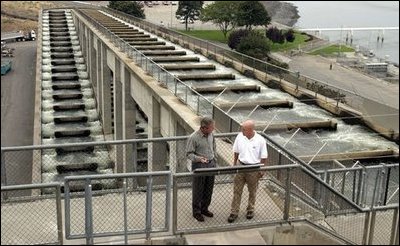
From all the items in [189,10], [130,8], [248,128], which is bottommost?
[130,8]

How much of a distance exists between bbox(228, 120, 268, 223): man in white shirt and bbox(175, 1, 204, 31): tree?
86366mm

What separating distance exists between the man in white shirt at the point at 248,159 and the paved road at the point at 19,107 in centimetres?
2113

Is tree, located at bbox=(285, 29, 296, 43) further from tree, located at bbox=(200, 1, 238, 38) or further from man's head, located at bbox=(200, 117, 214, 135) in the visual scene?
man's head, located at bbox=(200, 117, 214, 135)

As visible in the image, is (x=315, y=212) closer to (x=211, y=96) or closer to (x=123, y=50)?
(x=211, y=96)

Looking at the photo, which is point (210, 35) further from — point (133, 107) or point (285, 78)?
point (285, 78)

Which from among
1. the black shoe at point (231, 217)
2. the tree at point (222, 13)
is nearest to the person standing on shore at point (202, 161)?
the black shoe at point (231, 217)

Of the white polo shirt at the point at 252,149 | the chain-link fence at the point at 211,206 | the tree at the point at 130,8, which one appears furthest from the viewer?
the tree at the point at 130,8

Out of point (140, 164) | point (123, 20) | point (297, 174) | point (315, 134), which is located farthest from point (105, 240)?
point (123, 20)

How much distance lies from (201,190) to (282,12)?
502 ft

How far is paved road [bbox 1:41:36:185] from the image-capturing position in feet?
101

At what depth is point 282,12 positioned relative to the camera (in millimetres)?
156000

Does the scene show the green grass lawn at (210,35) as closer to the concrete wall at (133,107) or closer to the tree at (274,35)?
the tree at (274,35)

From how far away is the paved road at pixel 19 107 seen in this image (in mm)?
30900

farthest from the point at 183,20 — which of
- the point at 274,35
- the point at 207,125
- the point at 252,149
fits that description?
the point at 207,125
